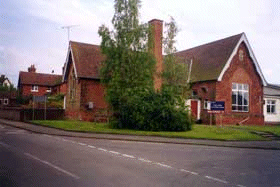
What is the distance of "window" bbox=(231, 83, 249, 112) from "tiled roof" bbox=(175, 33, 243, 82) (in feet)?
8.59

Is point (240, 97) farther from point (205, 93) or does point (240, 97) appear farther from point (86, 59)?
point (86, 59)

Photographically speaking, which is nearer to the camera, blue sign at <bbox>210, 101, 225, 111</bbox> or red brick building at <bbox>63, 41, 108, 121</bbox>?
blue sign at <bbox>210, 101, 225, 111</bbox>

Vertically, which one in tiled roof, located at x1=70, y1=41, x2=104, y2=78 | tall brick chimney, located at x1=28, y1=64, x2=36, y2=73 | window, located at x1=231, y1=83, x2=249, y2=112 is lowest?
window, located at x1=231, y1=83, x2=249, y2=112

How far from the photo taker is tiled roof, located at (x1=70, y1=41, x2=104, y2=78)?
3459 centimetres

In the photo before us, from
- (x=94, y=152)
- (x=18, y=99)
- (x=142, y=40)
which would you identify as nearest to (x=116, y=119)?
(x=142, y=40)

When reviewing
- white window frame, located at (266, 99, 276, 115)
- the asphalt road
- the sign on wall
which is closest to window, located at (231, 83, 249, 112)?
white window frame, located at (266, 99, 276, 115)

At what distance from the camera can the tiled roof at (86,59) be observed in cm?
3459

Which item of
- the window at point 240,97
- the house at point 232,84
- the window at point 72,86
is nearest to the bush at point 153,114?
the house at point 232,84

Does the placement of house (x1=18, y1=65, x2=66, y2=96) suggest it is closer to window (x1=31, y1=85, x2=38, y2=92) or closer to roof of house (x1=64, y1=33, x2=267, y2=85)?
window (x1=31, y1=85, x2=38, y2=92)

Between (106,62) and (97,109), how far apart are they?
8145 mm

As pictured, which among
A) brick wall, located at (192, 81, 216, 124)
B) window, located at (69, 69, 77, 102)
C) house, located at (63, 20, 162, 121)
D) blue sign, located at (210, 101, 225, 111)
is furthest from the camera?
window, located at (69, 69, 77, 102)

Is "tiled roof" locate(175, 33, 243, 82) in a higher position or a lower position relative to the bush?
higher

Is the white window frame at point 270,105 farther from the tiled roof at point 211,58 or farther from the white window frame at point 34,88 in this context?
the white window frame at point 34,88

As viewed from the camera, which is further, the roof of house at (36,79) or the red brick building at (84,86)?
the roof of house at (36,79)
